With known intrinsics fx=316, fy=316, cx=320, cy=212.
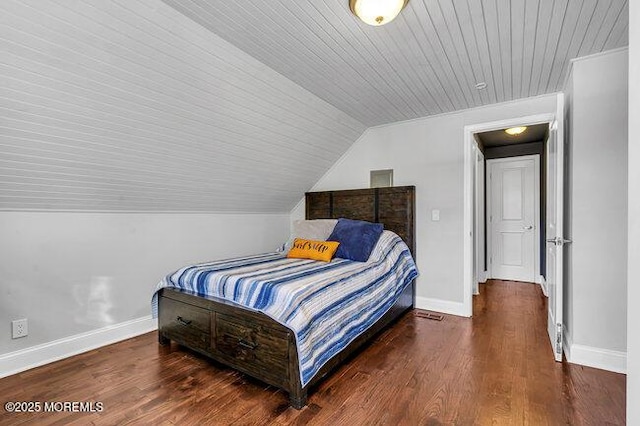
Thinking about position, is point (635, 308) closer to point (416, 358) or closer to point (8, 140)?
point (416, 358)

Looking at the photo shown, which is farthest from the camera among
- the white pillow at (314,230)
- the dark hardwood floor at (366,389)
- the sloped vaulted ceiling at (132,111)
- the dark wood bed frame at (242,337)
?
the white pillow at (314,230)

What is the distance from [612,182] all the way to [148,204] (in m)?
3.67

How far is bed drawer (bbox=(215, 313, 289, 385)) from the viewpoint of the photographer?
1.83 meters

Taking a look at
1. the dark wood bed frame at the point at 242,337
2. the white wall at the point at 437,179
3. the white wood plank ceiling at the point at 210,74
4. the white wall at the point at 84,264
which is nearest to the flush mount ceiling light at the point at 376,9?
the white wood plank ceiling at the point at 210,74

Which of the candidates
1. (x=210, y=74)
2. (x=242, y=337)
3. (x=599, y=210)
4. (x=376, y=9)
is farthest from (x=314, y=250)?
(x=599, y=210)

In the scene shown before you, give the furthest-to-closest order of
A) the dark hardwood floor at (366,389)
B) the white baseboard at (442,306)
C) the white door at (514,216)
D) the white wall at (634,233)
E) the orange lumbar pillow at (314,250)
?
the white door at (514,216) → the white baseboard at (442,306) → the orange lumbar pillow at (314,250) → the dark hardwood floor at (366,389) → the white wall at (634,233)

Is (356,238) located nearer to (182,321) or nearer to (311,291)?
(311,291)

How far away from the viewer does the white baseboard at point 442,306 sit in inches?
132

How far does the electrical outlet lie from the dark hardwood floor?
264 millimetres

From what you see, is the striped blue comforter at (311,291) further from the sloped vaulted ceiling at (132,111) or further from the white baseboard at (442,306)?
the sloped vaulted ceiling at (132,111)

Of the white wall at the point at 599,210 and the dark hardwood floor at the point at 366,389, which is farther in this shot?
the white wall at the point at 599,210

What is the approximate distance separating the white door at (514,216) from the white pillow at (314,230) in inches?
125

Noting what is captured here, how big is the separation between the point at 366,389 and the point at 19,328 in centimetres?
242

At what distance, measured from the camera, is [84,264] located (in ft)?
8.30
